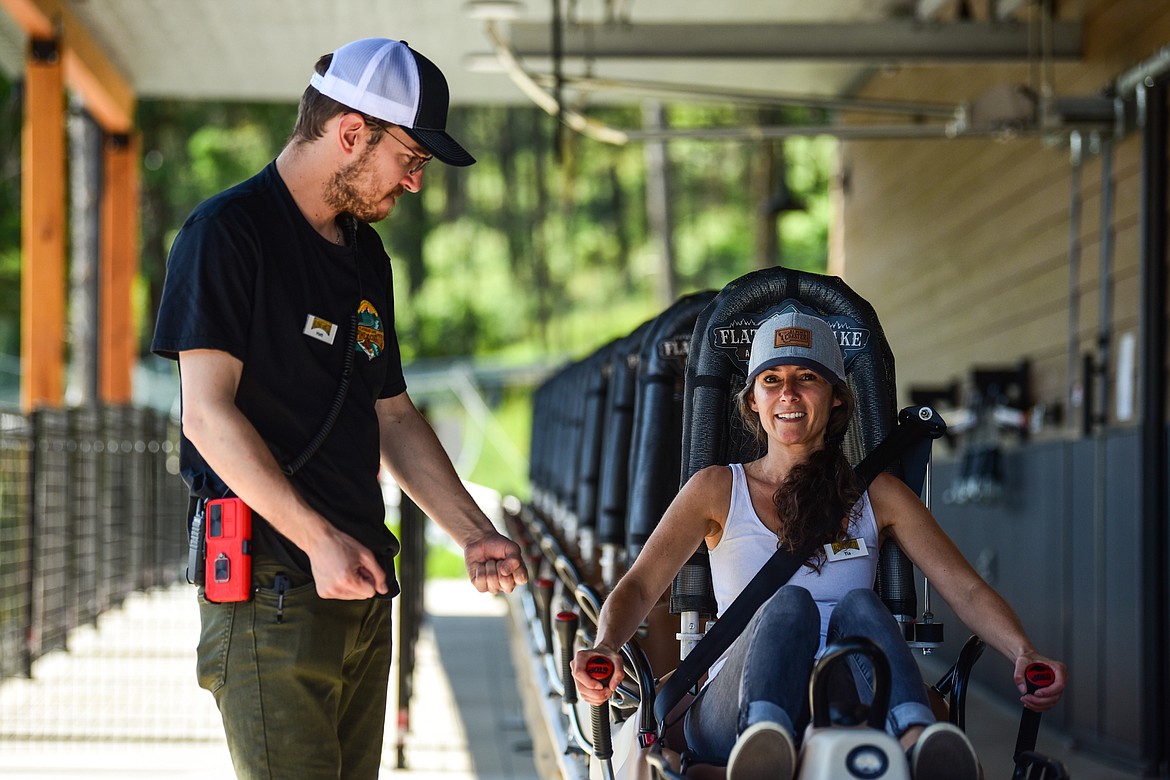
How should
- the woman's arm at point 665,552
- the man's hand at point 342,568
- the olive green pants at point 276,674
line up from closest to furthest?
1. the man's hand at point 342,568
2. the olive green pants at point 276,674
3. the woman's arm at point 665,552

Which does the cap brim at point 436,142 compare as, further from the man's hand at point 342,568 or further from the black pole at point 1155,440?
the black pole at point 1155,440

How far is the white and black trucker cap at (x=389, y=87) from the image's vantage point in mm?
2650

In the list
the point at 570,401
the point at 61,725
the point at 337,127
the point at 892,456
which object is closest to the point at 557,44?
the point at 570,401

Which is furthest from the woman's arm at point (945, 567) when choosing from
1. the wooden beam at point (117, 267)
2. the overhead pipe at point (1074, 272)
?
the wooden beam at point (117, 267)

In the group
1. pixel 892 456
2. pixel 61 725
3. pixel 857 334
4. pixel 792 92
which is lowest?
pixel 61 725

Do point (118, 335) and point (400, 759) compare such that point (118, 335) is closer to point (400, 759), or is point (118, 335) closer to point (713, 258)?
point (400, 759)

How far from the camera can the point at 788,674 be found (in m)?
2.85

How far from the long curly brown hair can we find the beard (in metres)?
1.24

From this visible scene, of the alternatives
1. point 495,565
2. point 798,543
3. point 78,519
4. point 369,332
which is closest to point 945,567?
point 798,543

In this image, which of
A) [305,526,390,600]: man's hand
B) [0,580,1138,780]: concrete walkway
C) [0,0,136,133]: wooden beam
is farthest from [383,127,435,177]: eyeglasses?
[0,0,136,133]: wooden beam

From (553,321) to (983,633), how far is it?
39246mm

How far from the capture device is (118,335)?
14.5 metres

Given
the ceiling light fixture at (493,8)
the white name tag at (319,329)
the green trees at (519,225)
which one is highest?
the green trees at (519,225)

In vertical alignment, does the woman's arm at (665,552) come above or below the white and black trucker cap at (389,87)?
below
